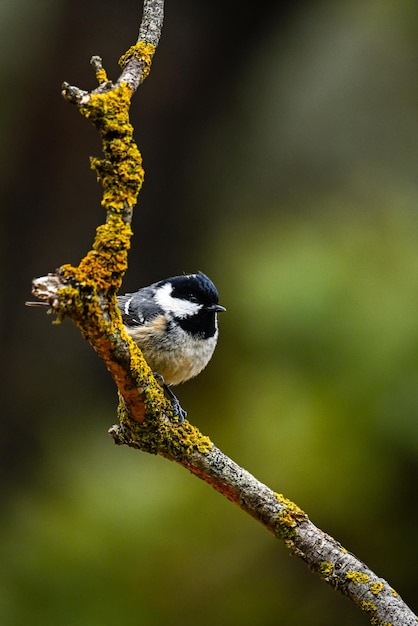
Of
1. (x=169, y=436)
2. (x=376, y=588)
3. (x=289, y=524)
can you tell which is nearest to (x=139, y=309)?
(x=169, y=436)

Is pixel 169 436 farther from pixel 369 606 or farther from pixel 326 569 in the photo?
pixel 369 606

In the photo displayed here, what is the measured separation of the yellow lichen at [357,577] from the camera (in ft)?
6.84

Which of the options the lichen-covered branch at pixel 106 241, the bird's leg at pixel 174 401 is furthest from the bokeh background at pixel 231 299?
the lichen-covered branch at pixel 106 241

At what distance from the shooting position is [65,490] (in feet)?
13.5

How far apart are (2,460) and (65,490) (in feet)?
3.36

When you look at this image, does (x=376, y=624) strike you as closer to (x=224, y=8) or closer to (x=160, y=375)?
(x=160, y=375)

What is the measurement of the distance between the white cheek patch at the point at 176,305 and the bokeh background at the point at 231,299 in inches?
34.8

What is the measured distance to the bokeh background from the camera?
3.65 metres

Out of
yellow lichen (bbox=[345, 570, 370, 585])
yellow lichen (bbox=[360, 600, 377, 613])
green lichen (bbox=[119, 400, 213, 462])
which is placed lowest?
yellow lichen (bbox=[360, 600, 377, 613])

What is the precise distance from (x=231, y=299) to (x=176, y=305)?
1.27m

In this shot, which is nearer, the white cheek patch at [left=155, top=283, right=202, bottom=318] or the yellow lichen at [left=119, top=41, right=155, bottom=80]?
the yellow lichen at [left=119, top=41, right=155, bottom=80]

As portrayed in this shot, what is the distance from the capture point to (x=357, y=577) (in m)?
2.09

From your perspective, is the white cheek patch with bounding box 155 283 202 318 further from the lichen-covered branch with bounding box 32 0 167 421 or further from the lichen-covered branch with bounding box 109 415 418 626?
the lichen-covered branch with bounding box 32 0 167 421

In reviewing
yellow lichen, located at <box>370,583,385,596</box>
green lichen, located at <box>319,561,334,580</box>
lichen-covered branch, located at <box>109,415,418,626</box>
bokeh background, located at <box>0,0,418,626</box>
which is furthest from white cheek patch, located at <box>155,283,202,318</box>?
yellow lichen, located at <box>370,583,385,596</box>
